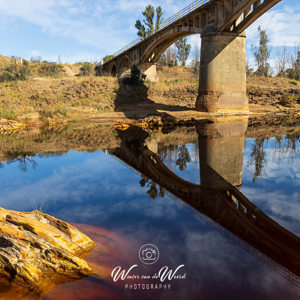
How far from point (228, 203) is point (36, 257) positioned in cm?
368

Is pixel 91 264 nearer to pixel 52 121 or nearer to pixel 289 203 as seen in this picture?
pixel 289 203

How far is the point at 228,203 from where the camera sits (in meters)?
5.73

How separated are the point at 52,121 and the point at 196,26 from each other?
14.5 metres

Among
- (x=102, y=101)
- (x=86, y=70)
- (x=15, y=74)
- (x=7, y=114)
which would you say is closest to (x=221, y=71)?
(x=102, y=101)

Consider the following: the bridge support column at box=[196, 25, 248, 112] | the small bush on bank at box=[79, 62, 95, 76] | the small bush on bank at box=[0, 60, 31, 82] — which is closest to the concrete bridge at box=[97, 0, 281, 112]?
the bridge support column at box=[196, 25, 248, 112]

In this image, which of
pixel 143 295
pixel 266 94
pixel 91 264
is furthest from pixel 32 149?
pixel 266 94

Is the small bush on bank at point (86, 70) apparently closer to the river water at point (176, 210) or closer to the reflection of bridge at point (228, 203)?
the river water at point (176, 210)

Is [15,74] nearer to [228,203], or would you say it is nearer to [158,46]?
[158,46]

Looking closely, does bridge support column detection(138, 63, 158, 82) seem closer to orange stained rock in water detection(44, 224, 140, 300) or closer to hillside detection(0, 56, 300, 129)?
hillside detection(0, 56, 300, 129)

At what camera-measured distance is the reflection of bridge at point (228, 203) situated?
12.9 feet

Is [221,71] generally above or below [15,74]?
below

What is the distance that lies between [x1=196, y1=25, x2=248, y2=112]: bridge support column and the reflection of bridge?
11573mm

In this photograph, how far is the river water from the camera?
339 cm

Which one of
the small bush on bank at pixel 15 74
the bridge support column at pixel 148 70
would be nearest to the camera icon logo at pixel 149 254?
the small bush on bank at pixel 15 74
